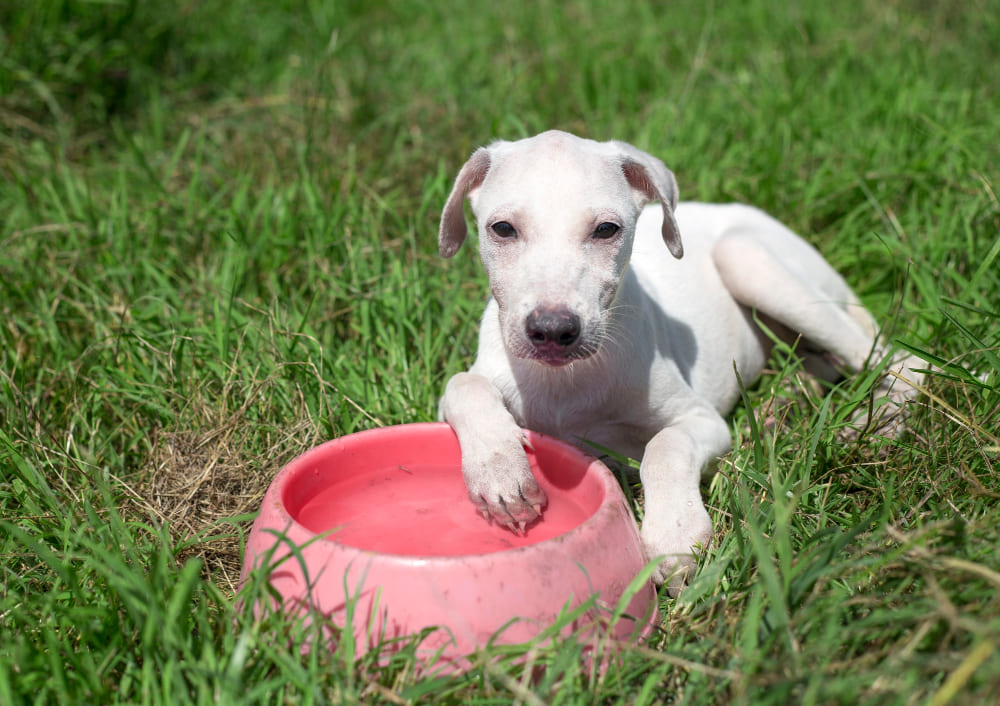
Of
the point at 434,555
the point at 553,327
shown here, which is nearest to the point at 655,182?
the point at 553,327

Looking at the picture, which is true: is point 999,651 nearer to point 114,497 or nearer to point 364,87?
point 114,497

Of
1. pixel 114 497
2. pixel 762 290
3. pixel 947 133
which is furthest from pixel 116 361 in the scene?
pixel 947 133

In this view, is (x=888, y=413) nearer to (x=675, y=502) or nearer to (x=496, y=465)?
(x=675, y=502)

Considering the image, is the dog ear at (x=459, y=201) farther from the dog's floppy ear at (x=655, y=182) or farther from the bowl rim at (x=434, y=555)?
the bowl rim at (x=434, y=555)

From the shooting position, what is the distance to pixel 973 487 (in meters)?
2.67

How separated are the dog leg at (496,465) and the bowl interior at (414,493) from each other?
4.4 inches

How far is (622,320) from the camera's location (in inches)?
126

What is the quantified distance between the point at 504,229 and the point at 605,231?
1.05ft

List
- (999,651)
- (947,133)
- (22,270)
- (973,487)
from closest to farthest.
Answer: (999,651) → (973,487) → (22,270) → (947,133)

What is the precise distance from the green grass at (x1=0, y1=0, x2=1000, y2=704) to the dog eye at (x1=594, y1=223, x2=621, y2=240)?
82cm

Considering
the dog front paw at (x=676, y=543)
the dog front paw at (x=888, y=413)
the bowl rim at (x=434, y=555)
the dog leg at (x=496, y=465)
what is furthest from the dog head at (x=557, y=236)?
the dog front paw at (x=888, y=413)

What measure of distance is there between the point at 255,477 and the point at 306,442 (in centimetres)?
22

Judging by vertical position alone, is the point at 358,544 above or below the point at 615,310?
below

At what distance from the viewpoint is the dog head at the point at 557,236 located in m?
2.65
